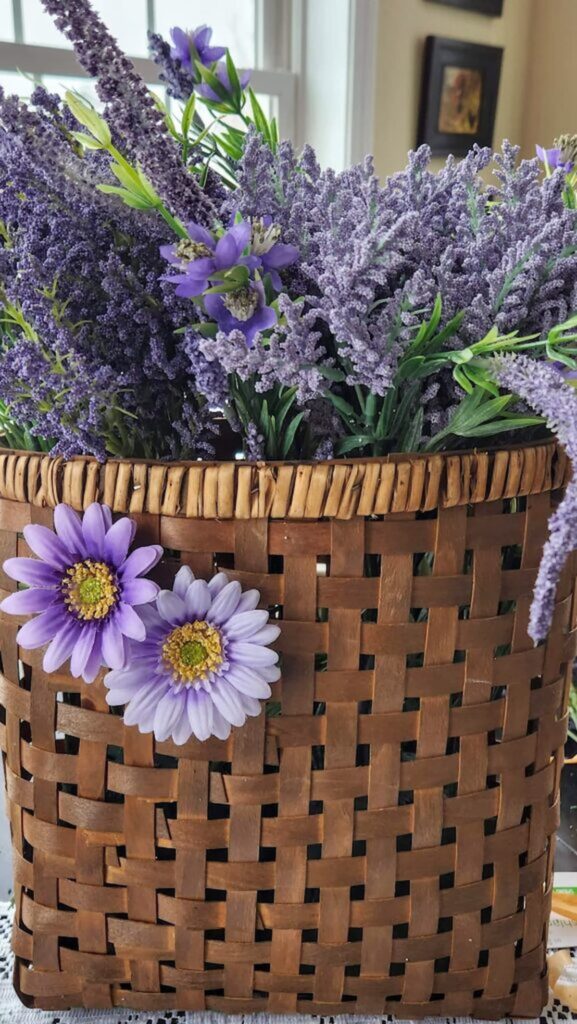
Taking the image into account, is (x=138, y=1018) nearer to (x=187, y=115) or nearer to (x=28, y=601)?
(x=28, y=601)

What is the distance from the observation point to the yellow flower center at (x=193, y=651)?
1.28ft

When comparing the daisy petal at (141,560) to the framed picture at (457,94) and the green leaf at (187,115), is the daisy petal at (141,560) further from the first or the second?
the framed picture at (457,94)

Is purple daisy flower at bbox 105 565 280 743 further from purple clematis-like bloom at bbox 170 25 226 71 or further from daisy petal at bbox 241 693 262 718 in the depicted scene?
purple clematis-like bloom at bbox 170 25 226 71

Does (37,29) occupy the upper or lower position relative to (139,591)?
upper

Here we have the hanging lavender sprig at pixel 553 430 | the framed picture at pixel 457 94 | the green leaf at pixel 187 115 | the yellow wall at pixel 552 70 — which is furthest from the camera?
the yellow wall at pixel 552 70

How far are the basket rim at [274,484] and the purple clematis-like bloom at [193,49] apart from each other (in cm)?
22

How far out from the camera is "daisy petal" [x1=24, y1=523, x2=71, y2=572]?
391 millimetres

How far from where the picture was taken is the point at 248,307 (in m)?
0.34

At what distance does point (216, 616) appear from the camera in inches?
15.3

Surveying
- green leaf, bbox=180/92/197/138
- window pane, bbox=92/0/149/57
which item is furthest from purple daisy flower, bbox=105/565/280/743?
window pane, bbox=92/0/149/57

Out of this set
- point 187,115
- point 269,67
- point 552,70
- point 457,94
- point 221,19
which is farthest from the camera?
point 552,70

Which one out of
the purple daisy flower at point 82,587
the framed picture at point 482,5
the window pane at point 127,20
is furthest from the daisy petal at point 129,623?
the framed picture at point 482,5

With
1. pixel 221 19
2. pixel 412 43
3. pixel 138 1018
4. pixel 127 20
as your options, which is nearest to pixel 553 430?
pixel 138 1018

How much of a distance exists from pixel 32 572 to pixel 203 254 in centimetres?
16
